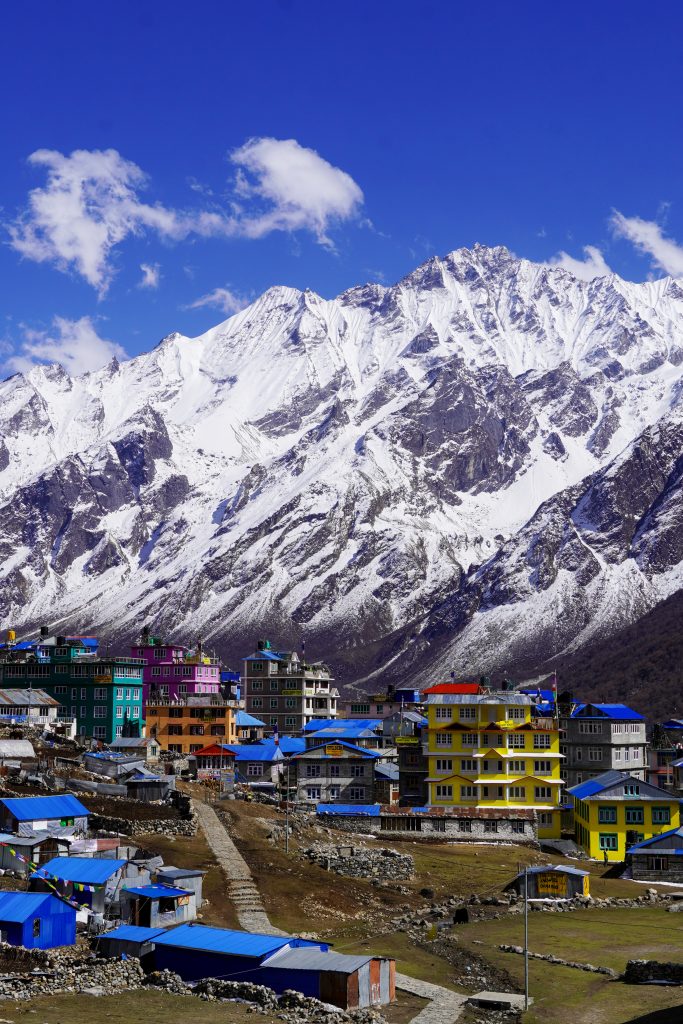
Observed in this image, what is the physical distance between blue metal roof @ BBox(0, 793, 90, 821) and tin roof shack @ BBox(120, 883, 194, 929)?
14012 millimetres

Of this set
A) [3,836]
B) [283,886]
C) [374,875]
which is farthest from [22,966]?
[374,875]

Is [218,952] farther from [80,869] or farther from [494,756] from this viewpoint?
[494,756]

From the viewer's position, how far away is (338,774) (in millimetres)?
139375

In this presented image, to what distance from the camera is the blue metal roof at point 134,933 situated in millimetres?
71188

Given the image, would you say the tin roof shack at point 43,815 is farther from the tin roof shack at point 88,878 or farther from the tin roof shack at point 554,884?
the tin roof shack at point 554,884

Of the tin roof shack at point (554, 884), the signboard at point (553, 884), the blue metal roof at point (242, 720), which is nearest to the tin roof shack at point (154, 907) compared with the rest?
the tin roof shack at point (554, 884)

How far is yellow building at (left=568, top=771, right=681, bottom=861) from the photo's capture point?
12412 cm

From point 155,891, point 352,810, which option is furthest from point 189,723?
point 155,891

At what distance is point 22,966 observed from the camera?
6819 centimetres

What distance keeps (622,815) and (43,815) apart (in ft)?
183

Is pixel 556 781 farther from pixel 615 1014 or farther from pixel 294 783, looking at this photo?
pixel 615 1014

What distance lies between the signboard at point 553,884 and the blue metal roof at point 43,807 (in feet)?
108

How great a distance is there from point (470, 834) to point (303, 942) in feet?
180

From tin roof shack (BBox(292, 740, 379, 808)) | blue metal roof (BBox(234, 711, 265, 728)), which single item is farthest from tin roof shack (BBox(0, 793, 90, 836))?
blue metal roof (BBox(234, 711, 265, 728))
